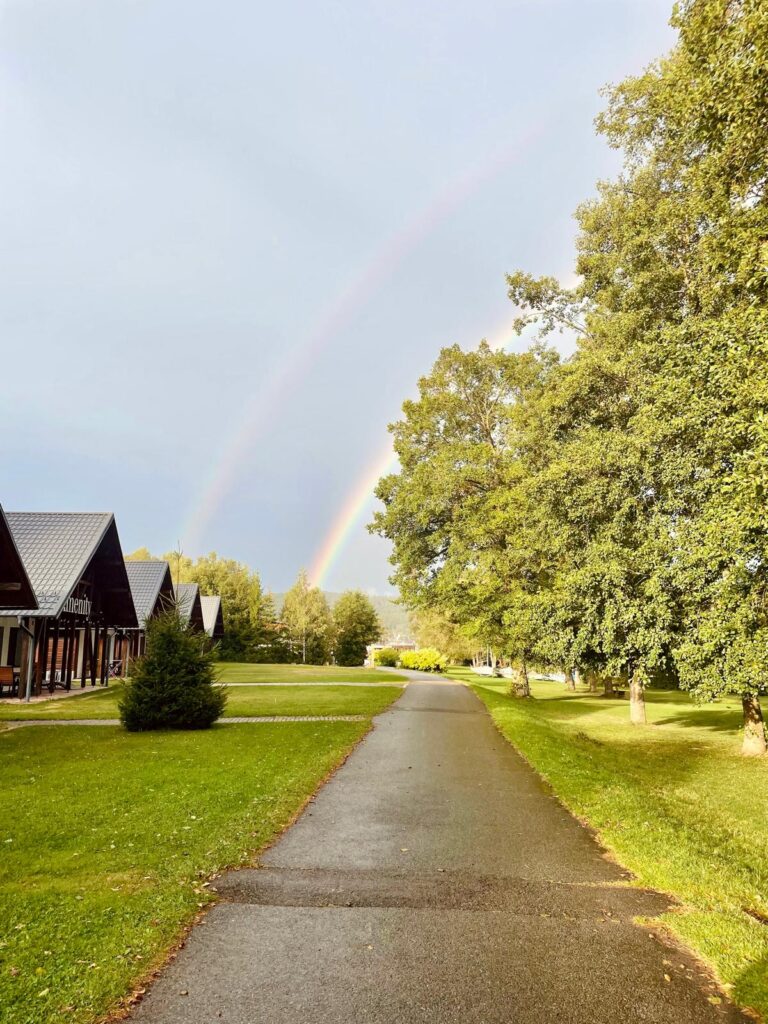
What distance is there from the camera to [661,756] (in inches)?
666

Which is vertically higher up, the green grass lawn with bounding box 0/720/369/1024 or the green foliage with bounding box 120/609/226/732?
the green foliage with bounding box 120/609/226/732

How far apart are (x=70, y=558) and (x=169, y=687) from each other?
14159 mm

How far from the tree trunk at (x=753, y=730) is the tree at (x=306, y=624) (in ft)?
193

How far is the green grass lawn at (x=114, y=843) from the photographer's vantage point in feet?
13.1

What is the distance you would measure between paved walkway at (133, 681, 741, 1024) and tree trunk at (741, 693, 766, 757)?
11.5 meters

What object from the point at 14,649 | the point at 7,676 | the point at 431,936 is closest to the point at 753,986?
the point at 431,936

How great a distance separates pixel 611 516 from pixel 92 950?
52.7 ft

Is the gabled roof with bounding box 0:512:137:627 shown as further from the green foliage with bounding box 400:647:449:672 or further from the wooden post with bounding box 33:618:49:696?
the green foliage with bounding box 400:647:449:672

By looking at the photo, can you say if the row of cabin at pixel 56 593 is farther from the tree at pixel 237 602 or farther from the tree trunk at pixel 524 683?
the tree at pixel 237 602

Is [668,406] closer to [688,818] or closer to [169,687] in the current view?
[688,818]

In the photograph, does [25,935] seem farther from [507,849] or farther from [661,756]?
[661,756]

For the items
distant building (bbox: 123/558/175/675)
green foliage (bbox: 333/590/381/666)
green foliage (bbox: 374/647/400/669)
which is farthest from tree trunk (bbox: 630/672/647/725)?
green foliage (bbox: 333/590/381/666)

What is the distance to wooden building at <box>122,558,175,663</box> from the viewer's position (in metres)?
39.4

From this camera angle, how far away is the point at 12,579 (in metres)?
21.2
